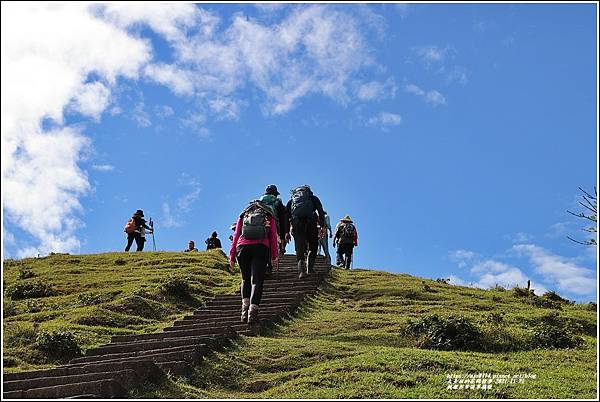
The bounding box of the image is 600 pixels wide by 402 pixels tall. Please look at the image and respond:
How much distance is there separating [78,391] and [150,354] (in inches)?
127

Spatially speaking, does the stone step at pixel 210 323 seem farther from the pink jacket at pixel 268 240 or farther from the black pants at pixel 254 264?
the pink jacket at pixel 268 240

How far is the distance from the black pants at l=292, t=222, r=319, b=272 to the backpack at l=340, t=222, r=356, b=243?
7.13 metres

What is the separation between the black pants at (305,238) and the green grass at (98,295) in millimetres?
2309

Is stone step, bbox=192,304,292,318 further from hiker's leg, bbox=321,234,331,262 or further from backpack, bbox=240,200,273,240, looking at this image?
hiker's leg, bbox=321,234,331,262

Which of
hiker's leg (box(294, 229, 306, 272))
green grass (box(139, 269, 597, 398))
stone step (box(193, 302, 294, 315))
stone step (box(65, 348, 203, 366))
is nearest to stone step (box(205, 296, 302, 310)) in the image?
stone step (box(193, 302, 294, 315))

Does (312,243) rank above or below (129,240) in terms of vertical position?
below

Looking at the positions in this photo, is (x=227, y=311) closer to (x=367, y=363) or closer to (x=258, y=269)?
(x=258, y=269)

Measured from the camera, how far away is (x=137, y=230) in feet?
116

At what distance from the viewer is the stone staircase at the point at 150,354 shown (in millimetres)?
10445

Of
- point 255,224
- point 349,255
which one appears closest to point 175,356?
point 255,224

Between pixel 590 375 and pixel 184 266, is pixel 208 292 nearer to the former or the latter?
pixel 184 266

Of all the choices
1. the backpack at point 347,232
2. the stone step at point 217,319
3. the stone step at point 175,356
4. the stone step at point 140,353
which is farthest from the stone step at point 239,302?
the backpack at point 347,232

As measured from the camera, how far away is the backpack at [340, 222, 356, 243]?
31734mm

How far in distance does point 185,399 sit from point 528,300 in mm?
16168
